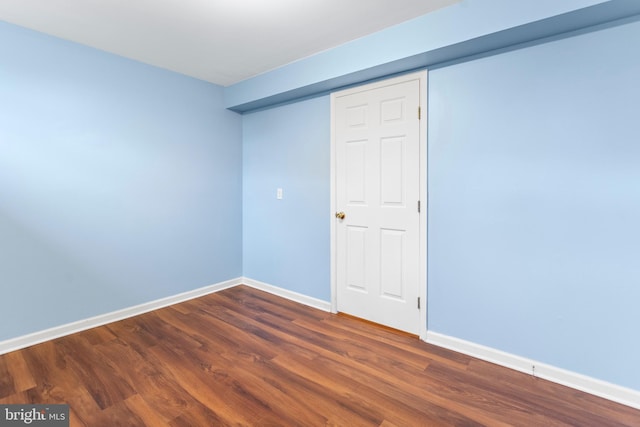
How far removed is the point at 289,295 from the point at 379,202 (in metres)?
1.55

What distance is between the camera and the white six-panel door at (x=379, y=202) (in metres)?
2.54

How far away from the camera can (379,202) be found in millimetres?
2736

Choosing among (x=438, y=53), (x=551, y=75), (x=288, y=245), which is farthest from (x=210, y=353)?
(x=551, y=75)

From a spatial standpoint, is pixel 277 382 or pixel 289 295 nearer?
pixel 277 382

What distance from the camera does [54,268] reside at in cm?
249

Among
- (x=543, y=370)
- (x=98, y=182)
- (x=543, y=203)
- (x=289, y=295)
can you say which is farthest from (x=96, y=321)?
(x=543, y=203)

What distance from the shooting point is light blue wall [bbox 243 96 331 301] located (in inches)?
124

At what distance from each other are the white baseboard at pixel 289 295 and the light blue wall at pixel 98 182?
440 millimetres

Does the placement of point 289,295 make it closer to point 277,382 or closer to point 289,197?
point 289,197

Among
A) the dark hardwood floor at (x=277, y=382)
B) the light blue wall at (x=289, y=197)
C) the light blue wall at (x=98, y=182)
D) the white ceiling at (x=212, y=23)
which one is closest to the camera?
the dark hardwood floor at (x=277, y=382)

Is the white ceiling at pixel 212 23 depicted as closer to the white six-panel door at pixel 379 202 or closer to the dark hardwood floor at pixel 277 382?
the white six-panel door at pixel 379 202

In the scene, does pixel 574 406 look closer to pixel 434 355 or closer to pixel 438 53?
pixel 434 355

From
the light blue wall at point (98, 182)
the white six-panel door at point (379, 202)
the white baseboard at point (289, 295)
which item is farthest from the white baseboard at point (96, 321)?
the white six-panel door at point (379, 202)

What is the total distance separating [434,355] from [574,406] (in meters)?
0.81
